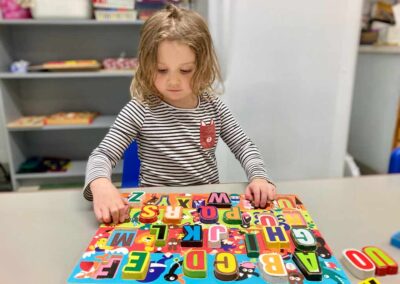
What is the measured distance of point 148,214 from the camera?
0.59 metres

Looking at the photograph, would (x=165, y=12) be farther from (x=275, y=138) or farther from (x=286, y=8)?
(x=275, y=138)

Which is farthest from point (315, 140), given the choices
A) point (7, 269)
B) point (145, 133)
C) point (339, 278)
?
point (7, 269)

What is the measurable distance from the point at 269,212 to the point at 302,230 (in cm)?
8

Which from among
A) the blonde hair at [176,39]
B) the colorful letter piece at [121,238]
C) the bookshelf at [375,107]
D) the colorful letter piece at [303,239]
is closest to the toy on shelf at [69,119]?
the blonde hair at [176,39]

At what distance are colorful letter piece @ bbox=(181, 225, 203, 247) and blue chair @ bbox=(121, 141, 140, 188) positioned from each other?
1.57 feet

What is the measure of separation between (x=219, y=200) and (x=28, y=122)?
1.78 metres

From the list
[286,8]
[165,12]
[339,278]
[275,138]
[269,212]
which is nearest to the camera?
[339,278]

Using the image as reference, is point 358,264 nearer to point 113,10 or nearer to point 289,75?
point 289,75

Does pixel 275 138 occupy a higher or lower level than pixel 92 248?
lower

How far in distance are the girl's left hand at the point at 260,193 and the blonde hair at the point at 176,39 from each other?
27 centimetres

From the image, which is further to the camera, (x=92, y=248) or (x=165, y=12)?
(x=165, y=12)

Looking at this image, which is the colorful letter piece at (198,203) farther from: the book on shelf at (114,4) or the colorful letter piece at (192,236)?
the book on shelf at (114,4)

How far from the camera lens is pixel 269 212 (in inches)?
24.4

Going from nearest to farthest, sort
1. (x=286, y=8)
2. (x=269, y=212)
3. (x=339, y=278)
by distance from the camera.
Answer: (x=339, y=278), (x=269, y=212), (x=286, y=8)
